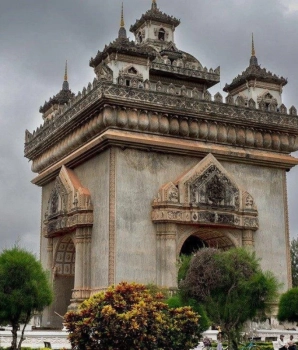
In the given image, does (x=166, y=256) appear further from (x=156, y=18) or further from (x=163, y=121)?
(x=156, y=18)

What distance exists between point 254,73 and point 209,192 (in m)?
6.13

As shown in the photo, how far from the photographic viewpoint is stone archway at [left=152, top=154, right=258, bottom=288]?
2158cm

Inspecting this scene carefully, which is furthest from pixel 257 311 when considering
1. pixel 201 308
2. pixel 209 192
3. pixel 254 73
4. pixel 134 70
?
pixel 254 73

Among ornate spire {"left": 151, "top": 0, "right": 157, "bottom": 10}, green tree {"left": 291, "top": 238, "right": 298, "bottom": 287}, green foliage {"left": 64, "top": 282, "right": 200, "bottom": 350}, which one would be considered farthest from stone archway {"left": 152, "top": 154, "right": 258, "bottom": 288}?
green tree {"left": 291, "top": 238, "right": 298, "bottom": 287}

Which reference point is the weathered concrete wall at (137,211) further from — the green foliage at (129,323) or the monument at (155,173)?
the green foliage at (129,323)

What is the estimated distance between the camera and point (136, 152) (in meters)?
22.1

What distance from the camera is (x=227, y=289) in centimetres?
1695

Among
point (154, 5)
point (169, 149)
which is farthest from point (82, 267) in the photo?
point (154, 5)

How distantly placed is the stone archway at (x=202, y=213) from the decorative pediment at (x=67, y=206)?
2391 millimetres

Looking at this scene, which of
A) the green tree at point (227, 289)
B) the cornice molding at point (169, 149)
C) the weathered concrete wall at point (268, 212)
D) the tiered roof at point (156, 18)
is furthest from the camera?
the tiered roof at point (156, 18)

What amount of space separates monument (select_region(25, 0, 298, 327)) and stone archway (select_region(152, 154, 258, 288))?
4cm

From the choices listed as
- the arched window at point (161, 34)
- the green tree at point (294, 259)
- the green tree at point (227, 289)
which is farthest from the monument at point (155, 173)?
the green tree at point (294, 259)

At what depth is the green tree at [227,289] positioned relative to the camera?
1678cm

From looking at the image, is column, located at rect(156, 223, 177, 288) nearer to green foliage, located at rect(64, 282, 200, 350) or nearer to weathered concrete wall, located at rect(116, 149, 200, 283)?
weathered concrete wall, located at rect(116, 149, 200, 283)
